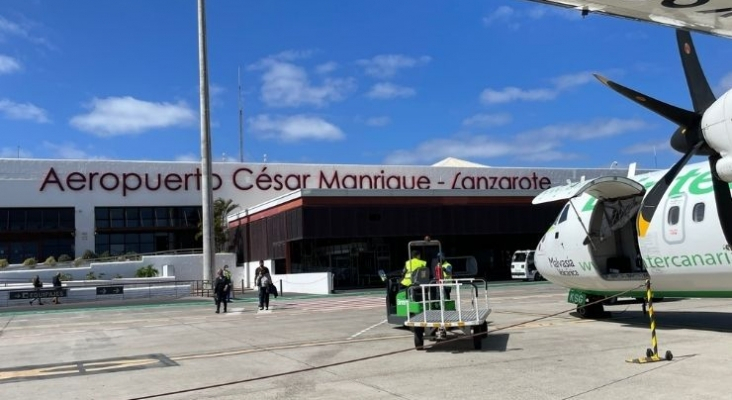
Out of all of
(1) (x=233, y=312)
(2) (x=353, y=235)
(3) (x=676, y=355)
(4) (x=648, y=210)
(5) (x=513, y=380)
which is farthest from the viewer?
(2) (x=353, y=235)

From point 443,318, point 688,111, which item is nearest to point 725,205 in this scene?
point 688,111

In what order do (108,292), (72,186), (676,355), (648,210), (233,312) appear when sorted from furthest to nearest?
(72,186) → (108,292) → (233,312) → (648,210) → (676,355)

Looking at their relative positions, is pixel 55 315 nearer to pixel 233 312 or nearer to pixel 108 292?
pixel 233 312

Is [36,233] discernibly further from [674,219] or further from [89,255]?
[674,219]

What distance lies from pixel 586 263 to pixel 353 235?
28766 millimetres

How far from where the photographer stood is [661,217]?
514 inches

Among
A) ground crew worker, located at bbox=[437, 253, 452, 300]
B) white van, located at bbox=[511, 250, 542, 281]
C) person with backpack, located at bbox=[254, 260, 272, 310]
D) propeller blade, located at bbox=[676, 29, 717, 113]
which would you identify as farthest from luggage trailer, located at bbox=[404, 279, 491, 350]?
white van, located at bbox=[511, 250, 542, 281]

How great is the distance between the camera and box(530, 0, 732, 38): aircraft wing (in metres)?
5.21

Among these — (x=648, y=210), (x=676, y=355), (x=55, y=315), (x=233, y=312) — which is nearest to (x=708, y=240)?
(x=648, y=210)

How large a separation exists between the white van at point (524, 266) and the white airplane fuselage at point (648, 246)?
1111 inches

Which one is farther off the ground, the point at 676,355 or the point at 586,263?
the point at 586,263

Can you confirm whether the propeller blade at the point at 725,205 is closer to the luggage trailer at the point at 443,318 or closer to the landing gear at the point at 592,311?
the luggage trailer at the point at 443,318

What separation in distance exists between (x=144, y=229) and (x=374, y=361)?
48449 millimetres

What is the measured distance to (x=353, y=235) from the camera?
141ft
